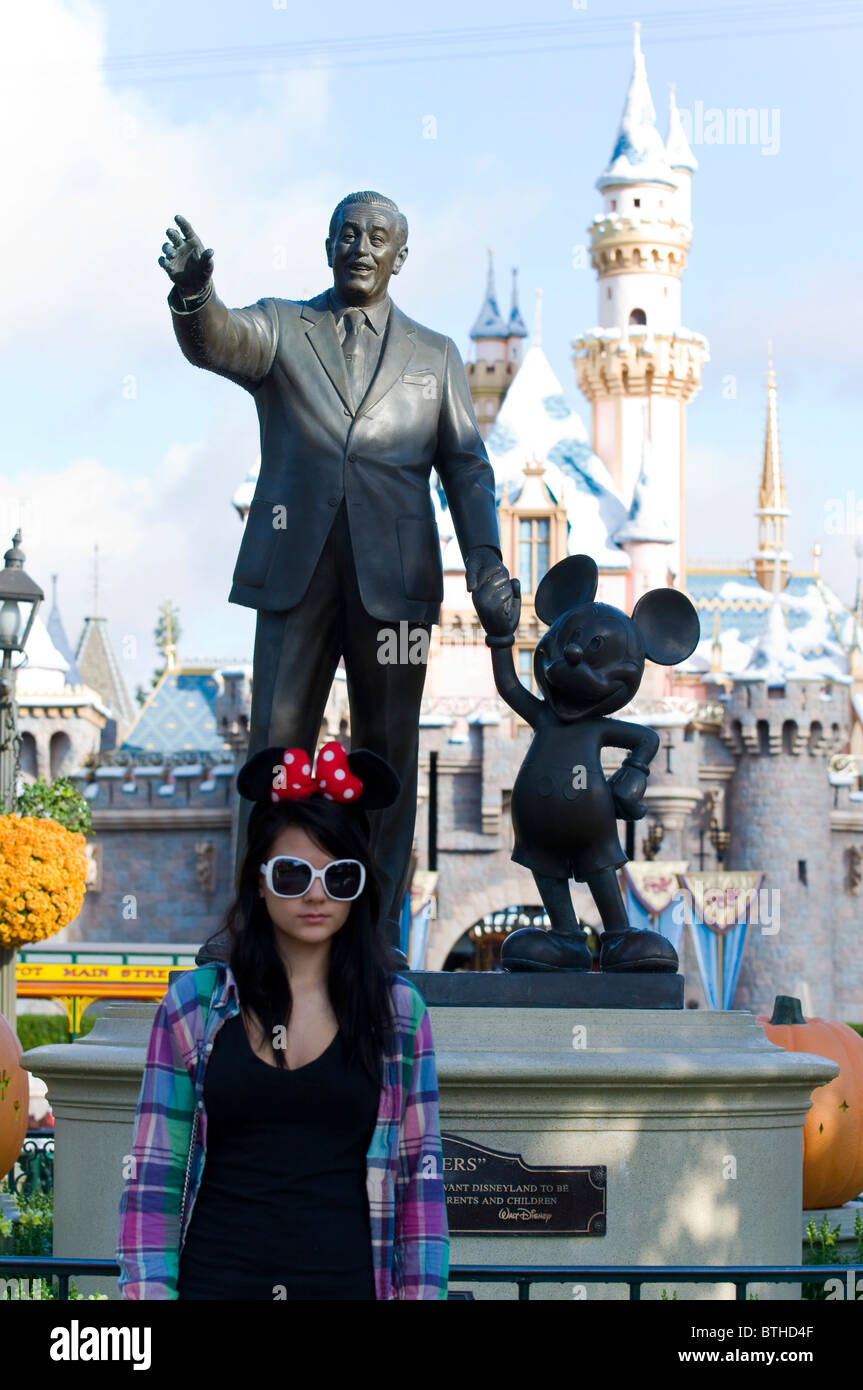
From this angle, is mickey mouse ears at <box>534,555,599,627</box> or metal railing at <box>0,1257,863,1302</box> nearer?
metal railing at <box>0,1257,863,1302</box>

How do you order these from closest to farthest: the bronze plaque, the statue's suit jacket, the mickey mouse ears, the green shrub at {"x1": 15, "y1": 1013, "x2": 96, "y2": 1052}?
the bronze plaque → the statue's suit jacket → the mickey mouse ears → the green shrub at {"x1": 15, "y1": 1013, "x2": 96, "y2": 1052}

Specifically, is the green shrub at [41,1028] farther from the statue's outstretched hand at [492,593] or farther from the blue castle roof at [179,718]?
the statue's outstretched hand at [492,593]

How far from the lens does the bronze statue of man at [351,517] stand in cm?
525

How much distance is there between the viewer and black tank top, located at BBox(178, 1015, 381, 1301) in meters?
2.77

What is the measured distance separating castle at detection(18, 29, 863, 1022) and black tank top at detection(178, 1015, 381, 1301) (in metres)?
26.7

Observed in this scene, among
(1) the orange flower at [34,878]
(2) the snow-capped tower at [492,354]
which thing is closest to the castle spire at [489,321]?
(2) the snow-capped tower at [492,354]

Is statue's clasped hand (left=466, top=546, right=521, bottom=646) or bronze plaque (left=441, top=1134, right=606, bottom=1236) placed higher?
statue's clasped hand (left=466, top=546, right=521, bottom=646)

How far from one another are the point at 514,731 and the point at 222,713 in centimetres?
479

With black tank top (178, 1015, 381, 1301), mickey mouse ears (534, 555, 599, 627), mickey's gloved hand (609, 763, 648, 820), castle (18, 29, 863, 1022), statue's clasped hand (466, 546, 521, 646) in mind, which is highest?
castle (18, 29, 863, 1022)

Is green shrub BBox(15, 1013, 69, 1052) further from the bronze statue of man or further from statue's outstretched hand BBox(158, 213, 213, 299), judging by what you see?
statue's outstretched hand BBox(158, 213, 213, 299)

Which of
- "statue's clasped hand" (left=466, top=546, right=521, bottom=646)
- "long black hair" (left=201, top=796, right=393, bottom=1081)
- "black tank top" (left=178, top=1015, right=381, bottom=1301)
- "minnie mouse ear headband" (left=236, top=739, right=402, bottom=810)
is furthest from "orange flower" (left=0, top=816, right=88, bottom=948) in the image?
"black tank top" (left=178, top=1015, right=381, bottom=1301)

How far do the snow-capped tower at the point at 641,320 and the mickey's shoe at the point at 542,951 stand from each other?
3478 cm
